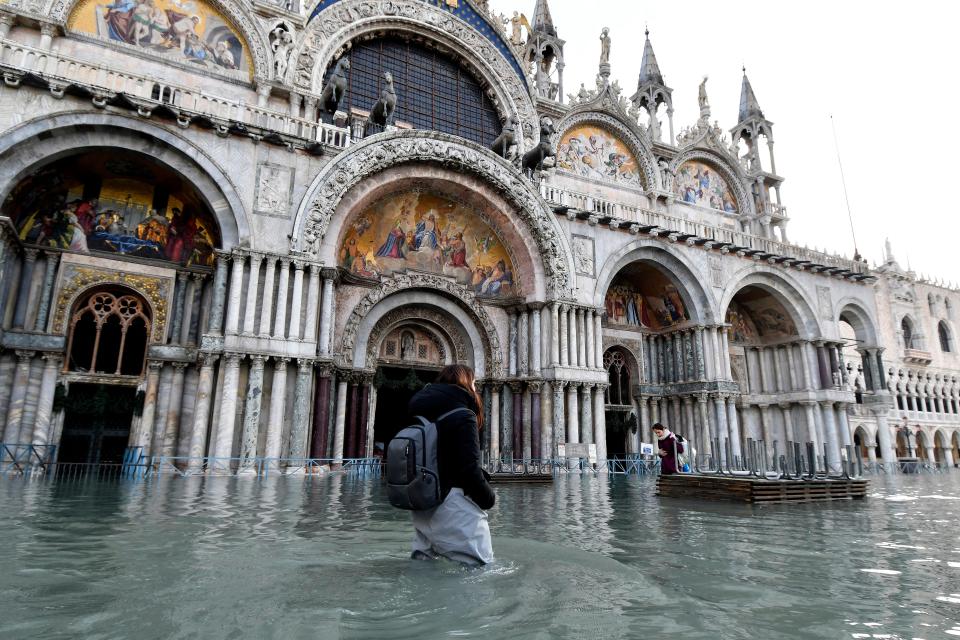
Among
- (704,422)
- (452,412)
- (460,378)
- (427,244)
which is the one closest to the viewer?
(452,412)

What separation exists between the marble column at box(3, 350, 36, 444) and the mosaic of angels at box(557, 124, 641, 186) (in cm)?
1953

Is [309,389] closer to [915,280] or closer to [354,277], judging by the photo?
[354,277]

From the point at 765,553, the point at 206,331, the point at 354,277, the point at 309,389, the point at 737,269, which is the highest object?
the point at 737,269

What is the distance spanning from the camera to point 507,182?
64.3 ft

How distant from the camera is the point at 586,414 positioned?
63.8 feet

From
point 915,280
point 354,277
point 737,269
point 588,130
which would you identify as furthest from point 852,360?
point 354,277

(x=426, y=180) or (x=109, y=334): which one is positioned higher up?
(x=426, y=180)

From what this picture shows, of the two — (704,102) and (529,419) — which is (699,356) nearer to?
(529,419)

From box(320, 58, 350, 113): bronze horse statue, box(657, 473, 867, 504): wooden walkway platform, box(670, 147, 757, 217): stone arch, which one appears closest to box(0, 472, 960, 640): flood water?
box(657, 473, 867, 504): wooden walkway platform

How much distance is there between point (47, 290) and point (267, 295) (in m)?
5.68

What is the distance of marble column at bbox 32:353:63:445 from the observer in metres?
14.6

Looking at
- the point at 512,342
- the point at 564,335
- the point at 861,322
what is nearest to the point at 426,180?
the point at 512,342

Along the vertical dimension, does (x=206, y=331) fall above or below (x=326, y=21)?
below

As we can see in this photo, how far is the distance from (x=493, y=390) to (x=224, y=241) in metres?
9.52
